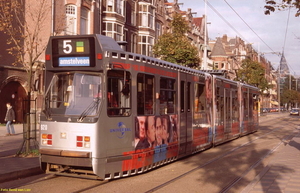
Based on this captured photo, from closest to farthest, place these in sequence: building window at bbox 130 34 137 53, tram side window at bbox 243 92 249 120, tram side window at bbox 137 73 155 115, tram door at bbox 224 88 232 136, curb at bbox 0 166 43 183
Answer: curb at bbox 0 166 43 183 < tram side window at bbox 137 73 155 115 < tram door at bbox 224 88 232 136 < tram side window at bbox 243 92 249 120 < building window at bbox 130 34 137 53

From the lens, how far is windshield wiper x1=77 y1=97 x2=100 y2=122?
805 centimetres

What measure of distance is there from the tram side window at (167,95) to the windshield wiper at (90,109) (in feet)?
8.49

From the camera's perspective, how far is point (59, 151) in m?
8.13

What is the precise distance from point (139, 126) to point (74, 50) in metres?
2.45

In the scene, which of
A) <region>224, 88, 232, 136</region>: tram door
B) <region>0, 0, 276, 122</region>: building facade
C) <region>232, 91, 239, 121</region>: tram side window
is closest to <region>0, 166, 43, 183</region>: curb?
<region>0, 0, 276, 122</region>: building facade

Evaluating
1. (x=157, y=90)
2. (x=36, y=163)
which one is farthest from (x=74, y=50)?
(x=36, y=163)

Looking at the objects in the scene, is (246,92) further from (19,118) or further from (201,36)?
(201,36)

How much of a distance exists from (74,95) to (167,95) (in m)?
3.31

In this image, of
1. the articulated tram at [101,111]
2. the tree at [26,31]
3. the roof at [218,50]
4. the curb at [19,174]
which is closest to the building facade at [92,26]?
the tree at [26,31]

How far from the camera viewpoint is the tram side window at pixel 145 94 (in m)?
9.23

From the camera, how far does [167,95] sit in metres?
10.7

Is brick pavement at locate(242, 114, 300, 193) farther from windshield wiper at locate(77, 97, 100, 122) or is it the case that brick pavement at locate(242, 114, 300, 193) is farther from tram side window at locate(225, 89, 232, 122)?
tram side window at locate(225, 89, 232, 122)

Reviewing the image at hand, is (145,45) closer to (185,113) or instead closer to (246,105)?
(246,105)

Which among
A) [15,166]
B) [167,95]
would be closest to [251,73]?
[167,95]
